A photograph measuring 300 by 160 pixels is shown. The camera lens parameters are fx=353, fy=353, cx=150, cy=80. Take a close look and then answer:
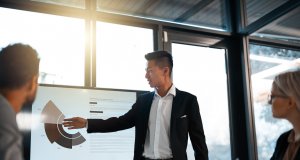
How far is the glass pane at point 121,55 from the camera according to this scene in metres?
3.52

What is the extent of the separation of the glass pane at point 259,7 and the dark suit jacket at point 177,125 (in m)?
2.04

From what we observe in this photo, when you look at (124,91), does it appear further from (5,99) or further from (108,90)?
(5,99)

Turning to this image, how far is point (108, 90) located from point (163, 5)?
1.31m

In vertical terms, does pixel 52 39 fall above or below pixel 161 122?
above

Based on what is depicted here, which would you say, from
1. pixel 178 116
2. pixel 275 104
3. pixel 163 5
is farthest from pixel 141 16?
pixel 275 104

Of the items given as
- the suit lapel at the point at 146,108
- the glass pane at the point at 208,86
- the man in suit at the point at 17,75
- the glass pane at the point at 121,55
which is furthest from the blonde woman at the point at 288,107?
the glass pane at the point at 208,86

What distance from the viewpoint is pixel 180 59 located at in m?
3.93

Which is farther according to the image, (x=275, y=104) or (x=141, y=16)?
(x=141, y=16)

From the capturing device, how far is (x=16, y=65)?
1.16 meters

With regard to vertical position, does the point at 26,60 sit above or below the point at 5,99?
above

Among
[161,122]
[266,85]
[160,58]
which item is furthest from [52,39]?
[266,85]

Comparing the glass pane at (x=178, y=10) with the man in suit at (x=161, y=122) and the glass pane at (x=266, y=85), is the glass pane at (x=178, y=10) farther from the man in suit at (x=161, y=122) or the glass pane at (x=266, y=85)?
the man in suit at (x=161, y=122)

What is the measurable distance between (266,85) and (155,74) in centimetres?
217

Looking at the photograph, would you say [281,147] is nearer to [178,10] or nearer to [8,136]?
[8,136]
